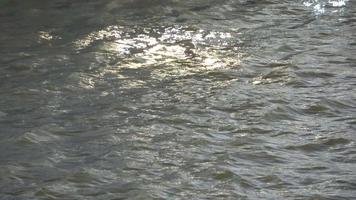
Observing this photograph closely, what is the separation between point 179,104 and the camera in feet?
22.0

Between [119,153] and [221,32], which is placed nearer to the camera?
[119,153]

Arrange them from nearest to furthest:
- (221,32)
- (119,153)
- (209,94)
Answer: (119,153)
(209,94)
(221,32)

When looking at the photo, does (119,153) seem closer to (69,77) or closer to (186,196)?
(186,196)

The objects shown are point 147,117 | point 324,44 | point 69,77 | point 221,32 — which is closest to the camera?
point 147,117

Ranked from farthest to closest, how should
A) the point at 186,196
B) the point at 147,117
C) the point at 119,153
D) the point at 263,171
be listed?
the point at 147,117 → the point at 119,153 → the point at 263,171 → the point at 186,196

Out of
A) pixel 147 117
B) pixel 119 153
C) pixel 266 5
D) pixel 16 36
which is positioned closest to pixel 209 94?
pixel 147 117

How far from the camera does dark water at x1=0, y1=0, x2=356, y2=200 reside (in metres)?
5.09

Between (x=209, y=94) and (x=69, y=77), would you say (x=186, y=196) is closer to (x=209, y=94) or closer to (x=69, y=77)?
(x=209, y=94)

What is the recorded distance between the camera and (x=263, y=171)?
17.1 ft

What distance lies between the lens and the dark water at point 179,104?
5.09 metres

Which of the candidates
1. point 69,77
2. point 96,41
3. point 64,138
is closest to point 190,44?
point 96,41

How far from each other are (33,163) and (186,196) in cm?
137

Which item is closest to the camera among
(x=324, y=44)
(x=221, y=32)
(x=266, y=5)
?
(x=324, y=44)

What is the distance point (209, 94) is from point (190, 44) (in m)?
2.15
